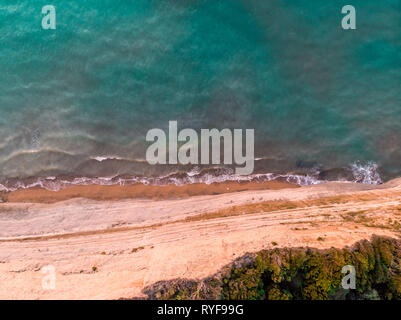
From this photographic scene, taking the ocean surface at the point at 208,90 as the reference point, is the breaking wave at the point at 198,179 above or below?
below

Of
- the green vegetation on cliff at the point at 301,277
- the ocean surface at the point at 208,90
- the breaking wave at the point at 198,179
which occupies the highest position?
the ocean surface at the point at 208,90

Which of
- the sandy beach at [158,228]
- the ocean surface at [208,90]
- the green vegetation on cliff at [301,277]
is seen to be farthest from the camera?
the ocean surface at [208,90]

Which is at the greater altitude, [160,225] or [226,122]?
[226,122]

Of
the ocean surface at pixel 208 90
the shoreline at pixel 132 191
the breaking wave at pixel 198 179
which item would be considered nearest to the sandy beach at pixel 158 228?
the shoreline at pixel 132 191

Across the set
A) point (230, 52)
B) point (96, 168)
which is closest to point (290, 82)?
point (230, 52)

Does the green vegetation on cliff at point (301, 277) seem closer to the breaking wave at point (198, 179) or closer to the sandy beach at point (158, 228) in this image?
the sandy beach at point (158, 228)

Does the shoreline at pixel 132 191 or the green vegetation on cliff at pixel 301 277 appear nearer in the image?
the green vegetation on cliff at pixel 301 277

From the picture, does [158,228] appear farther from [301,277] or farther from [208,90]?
[208,90]
